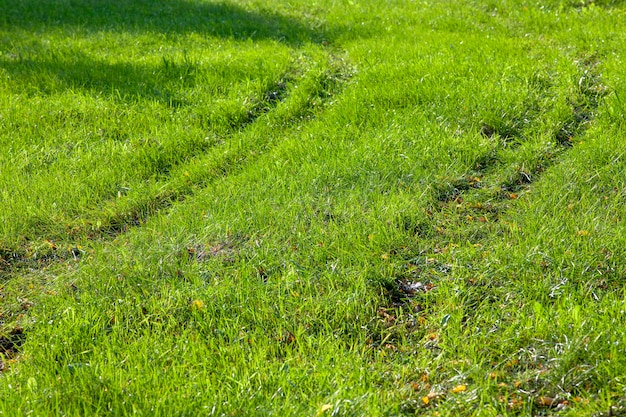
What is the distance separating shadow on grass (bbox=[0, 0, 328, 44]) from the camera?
9797 mm

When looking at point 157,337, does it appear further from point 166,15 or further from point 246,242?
point 166,15

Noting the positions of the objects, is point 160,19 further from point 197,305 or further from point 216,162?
point 197,305

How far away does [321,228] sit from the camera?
4.72 metres

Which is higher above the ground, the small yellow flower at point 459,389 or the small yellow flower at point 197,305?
the small yellow flower at point 459,389

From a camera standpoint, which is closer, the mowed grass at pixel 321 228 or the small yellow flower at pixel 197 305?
the mowed grass at pixel 321 228

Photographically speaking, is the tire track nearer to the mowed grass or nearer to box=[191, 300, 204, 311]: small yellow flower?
the mowed grass

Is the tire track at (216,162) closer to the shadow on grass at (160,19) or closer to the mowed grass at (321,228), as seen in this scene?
the mowed grass at (321,228)

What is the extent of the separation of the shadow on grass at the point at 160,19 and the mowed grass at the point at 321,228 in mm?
1178

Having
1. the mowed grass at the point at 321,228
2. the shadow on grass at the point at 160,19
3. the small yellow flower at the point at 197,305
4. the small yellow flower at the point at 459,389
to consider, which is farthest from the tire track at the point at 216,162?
the small yellow flower at the point at 459,389

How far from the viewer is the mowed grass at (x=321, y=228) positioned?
3.42 metres

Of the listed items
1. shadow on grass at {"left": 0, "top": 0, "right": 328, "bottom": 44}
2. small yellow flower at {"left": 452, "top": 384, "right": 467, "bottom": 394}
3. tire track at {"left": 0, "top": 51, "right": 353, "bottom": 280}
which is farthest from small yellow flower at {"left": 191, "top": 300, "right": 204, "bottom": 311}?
shadow on grass at {"left": 0, "top": 0, "right": 328, "bottom": 44}

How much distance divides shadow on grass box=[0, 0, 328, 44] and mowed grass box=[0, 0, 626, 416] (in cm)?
118

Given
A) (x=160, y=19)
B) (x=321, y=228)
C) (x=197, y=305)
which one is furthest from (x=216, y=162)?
(x=160, y=19)

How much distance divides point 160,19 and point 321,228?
6969 millimetres
